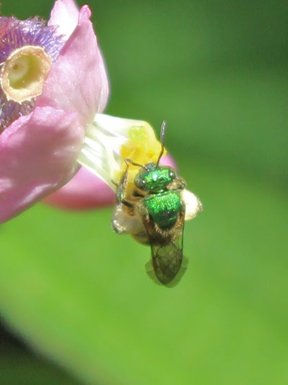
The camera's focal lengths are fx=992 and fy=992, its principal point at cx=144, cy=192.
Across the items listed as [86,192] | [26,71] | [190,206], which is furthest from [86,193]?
[26,71]

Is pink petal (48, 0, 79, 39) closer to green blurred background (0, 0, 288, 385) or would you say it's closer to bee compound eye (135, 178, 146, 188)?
bee compound eye (135, 178, 146, 188)

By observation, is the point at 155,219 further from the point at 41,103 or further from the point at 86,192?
the point at 86,192

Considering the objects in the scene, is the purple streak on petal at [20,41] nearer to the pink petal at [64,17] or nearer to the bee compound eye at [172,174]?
the pink petal at [64,17]

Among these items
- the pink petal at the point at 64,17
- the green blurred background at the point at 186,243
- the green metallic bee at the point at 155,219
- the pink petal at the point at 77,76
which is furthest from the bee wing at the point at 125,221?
the green blurred background at the point at 186,243

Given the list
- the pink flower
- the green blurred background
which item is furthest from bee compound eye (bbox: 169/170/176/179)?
the green blurred background

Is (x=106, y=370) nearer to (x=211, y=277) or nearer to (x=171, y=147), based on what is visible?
(x=211, y=277)

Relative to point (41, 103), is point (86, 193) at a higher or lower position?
higher
